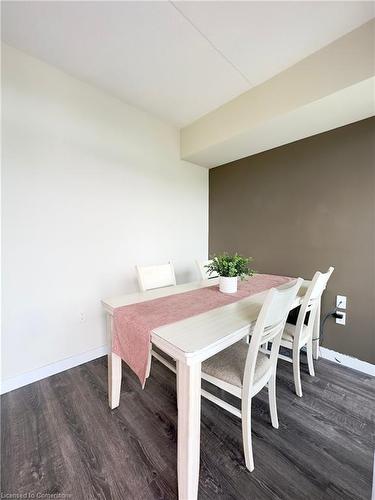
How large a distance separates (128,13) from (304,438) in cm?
283

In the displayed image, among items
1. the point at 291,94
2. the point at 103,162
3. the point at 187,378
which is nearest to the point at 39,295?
the point at 103,162

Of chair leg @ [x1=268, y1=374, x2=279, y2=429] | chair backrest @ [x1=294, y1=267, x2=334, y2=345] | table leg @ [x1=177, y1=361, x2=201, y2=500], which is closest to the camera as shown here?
table leg @ [x1=177, y1=361, x2=201, y2=500]

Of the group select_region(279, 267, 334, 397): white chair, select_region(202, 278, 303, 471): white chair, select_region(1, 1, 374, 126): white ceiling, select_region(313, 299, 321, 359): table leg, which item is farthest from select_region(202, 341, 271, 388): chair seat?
select_region(1, 1, 374, 126): white ceiling

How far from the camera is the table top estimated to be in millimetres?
928

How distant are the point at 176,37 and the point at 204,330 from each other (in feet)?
6.44

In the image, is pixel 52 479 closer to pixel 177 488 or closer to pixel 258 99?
pixel 177 488

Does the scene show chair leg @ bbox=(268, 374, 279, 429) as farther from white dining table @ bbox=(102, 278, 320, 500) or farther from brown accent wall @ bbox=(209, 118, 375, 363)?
brown accent wall @ bbox=(209, 118, 375, 363)

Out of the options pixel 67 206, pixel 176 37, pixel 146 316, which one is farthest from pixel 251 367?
pixel 176 37

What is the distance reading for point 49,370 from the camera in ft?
6.06

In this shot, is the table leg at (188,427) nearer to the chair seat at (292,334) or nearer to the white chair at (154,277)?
the white chair at (154,277)

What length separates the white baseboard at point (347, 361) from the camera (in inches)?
74.9

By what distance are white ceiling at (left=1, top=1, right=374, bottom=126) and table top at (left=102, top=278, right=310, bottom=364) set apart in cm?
185

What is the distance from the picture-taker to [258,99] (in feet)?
6.44

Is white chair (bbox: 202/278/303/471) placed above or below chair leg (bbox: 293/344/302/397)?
above
